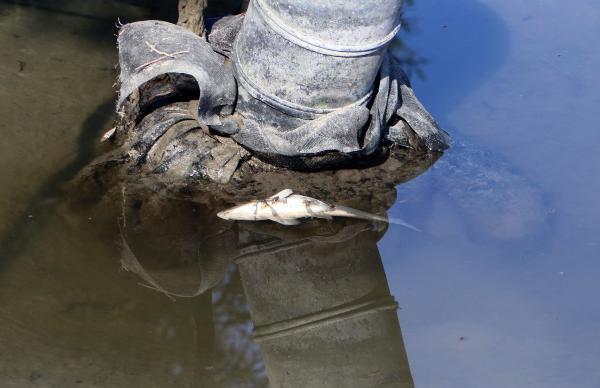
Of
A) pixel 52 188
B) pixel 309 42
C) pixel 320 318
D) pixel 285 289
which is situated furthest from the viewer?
pixel 52 188

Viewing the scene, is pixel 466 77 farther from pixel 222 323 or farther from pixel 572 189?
pixel 222 323

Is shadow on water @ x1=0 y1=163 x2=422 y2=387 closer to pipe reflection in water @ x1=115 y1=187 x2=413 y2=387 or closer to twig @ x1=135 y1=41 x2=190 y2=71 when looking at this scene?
pipe reflection in water @ x1=115 y1=187 x2=413 y2=387

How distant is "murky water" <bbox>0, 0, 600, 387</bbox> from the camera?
3621 millimetres

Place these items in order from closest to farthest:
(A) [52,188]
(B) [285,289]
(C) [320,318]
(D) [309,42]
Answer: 1. (C) [320,318]
2. (B) [285,289]
3. (D) [309,42]
4. (A) [52,188]

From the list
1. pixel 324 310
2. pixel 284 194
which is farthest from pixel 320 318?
pixel 284 194

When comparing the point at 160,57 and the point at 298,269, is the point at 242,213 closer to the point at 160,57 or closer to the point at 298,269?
the point at 298,269

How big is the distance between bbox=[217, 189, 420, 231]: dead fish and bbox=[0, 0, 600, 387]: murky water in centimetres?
8

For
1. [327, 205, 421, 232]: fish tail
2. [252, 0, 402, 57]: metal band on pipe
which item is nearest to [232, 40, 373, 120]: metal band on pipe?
[252, 0, 402, 57]: metal band on pipe

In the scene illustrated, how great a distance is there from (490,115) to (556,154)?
50 cm

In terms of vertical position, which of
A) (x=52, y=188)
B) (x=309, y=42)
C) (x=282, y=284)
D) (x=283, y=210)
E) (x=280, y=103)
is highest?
(x=309, y=42)

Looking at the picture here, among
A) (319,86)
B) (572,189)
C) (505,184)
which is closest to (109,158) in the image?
(319,86)

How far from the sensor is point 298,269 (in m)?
4.11

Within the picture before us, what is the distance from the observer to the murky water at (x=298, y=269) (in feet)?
11.9

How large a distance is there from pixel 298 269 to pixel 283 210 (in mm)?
301
